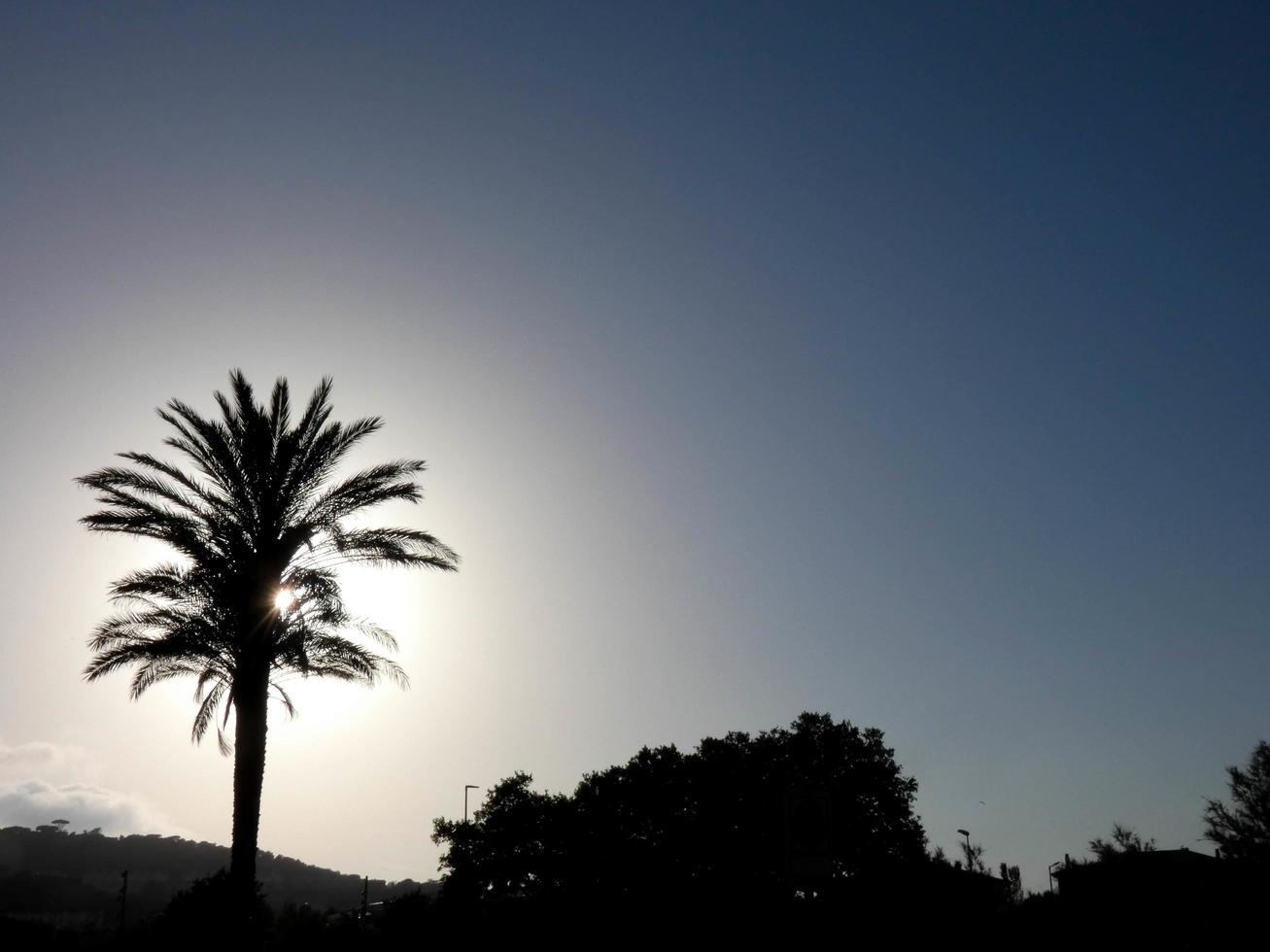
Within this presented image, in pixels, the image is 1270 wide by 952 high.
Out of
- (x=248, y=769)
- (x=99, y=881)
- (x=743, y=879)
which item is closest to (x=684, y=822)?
(x=743, y=879)

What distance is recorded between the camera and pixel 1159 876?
51719 mm

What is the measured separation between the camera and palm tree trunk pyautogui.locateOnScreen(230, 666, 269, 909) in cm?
2106

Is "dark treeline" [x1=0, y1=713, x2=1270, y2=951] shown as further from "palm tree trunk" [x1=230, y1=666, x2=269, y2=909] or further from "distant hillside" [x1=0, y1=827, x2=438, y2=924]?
"distant hillside" [x1=0, y1=827, x2=438, y2=924]

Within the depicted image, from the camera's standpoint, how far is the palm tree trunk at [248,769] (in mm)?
21062

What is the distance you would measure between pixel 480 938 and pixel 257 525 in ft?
42.8

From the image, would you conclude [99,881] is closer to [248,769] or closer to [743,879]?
[743,879]

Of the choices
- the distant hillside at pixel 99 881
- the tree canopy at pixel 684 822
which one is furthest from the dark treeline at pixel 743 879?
the distant hillside at pixel 99 881

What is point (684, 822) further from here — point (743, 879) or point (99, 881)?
point (99, 881)

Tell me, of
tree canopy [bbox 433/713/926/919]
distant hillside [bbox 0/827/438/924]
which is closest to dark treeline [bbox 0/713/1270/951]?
tree canopy [bbox 433/713/926/919]

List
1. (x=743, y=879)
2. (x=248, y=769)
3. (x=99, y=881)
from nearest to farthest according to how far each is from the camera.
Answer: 1. (x=248, y=769)
2. (x=743, y=879)
3. (x=99, y=881)

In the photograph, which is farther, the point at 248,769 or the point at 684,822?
the point at 684,822

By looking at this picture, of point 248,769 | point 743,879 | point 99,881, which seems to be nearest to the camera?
point 248,769

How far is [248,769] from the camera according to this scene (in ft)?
69.7

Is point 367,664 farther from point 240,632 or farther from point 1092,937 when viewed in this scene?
point 1092,937
